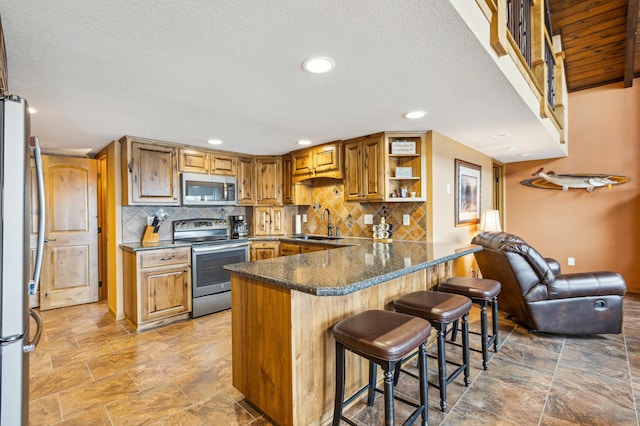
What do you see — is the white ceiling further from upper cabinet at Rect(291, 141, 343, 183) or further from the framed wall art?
the framed wall art

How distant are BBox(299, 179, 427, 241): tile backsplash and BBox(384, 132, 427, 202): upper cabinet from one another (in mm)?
180

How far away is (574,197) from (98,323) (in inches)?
271

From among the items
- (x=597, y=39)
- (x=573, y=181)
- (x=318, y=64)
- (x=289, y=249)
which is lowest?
(x=289, y=249)

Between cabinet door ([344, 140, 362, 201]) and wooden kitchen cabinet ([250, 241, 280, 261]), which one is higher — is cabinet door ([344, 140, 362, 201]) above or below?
above

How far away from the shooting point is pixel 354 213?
421cm

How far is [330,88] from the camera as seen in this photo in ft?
7.19

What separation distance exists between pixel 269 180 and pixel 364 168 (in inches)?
67.4

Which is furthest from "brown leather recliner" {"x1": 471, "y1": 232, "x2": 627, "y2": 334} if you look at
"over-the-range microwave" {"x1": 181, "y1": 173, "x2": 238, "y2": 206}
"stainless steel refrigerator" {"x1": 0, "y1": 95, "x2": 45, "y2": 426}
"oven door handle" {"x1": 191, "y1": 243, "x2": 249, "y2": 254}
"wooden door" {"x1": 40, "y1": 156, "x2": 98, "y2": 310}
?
"wooden door" {"x1": 40, "y1": 156, "x2": 98, "y2": 310}

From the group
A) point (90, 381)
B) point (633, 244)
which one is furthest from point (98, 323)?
point (633, 244)

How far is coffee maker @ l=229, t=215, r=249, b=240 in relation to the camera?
4.67m

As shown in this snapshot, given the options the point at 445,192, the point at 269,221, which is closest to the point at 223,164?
the point at 269,221

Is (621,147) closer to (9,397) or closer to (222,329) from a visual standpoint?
(222,329)

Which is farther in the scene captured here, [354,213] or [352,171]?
[354,213]

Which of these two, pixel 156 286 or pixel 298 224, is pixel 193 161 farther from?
pixel 298 224
